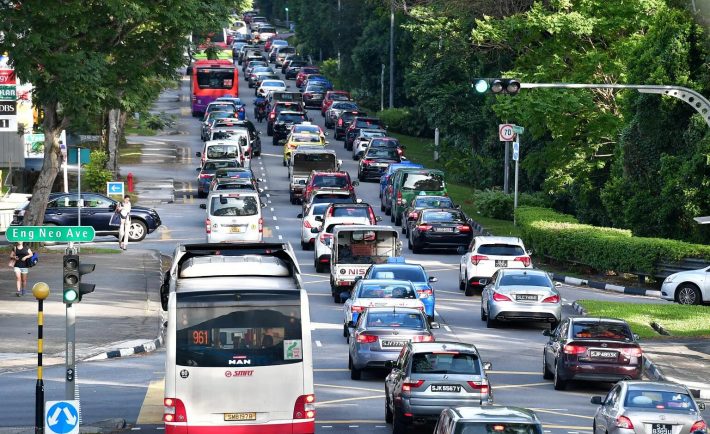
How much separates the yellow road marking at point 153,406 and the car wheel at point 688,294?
A: 16894mm

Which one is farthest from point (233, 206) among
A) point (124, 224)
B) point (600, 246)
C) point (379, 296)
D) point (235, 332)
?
point (235, 332)

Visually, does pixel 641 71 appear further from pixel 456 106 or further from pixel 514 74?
pixel 456 106

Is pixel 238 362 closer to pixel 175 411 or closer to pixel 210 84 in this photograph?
pixel 175 411

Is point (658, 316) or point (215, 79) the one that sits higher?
point (215, 79)

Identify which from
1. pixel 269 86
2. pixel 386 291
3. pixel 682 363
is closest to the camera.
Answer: pixel 682 363

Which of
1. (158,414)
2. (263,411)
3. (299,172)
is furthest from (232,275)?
(299,172)

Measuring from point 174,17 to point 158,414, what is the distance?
2230cm

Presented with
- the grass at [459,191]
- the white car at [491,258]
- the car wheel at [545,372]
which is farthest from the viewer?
the grass at [459,191]

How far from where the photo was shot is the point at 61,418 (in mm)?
19234

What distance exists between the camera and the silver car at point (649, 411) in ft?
67.2

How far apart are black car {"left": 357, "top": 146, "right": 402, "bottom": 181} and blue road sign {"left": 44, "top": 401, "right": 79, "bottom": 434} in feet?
163

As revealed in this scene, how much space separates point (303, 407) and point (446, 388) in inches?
160

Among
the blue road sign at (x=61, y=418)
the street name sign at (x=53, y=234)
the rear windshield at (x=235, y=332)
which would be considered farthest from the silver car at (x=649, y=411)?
the street name sign at (x=53, y=234)

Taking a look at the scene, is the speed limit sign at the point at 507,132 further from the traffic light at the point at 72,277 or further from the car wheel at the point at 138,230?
the traffic light at the point at 72,277
